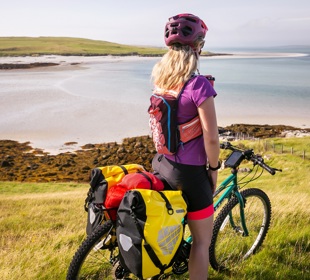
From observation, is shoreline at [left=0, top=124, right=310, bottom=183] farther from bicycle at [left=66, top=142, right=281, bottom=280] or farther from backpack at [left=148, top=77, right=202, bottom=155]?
backpack at [left=148, top=77, right=202, bottom=155]

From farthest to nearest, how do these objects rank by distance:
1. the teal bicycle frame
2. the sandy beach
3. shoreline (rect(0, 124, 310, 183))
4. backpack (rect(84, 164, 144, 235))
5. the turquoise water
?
1. the turquoise water
2. the sandy beach
3. shoreline (rect(0, 124, 310, 183))
4. the teal bicycle frame
5. backpack (rect(84, 164, 144, 235))

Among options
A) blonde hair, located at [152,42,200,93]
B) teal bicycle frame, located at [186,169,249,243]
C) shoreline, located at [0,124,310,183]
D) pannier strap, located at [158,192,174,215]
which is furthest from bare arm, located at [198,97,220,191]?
shoreline, located at [0,124,310,183]

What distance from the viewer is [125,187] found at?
3.19 metres

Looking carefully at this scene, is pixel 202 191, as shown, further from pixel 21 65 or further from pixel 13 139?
pixel 21 65

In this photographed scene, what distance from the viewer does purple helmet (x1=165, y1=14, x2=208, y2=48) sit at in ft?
10.4

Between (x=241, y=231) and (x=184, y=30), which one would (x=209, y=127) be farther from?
(x=241, y=231)

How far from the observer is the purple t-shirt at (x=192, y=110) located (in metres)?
2.96

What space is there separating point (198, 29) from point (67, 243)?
3.99 meters

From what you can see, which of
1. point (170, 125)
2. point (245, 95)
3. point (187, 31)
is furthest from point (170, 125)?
point (245, 95)

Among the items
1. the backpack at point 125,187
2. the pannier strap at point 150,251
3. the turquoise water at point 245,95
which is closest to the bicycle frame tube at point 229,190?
the backpack at point 125,187

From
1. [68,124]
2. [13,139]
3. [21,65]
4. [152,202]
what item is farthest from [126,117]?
[21,65]

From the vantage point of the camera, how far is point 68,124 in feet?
122

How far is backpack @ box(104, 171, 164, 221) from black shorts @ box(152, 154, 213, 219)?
5.7 inches

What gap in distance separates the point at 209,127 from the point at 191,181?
1.79 ft
